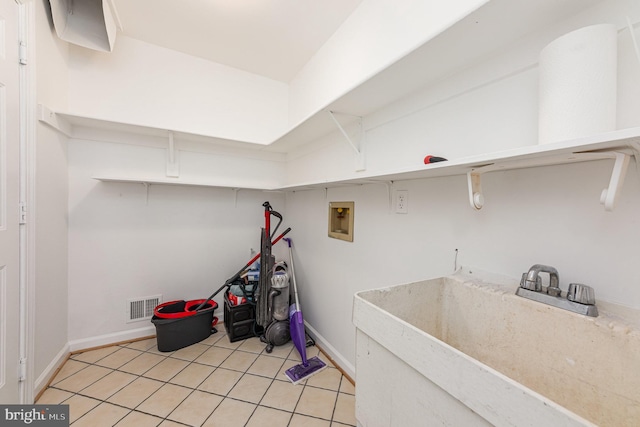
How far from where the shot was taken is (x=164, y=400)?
1613mm

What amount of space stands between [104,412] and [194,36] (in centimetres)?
288

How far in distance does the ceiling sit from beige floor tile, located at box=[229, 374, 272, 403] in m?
2.77

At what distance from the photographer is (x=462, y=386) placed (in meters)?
0.53

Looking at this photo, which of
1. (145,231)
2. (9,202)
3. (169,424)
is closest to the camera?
(9,202)

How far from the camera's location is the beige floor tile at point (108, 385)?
1.65m

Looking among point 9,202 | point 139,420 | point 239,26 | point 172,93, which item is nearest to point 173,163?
point 172,93

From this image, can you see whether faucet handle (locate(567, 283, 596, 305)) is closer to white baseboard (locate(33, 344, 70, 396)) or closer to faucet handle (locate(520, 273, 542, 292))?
faucet handle (locate(520, 273, 542, 292))

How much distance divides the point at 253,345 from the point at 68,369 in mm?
1376

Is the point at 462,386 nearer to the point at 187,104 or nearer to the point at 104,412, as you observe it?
the point at 104,412

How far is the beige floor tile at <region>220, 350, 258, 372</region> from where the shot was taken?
1958 mm

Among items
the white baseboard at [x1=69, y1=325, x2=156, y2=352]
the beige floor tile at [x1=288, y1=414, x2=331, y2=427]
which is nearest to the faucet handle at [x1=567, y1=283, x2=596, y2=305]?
the beige floor tile at [x1=288, y1=414, x2=331, y2=427]

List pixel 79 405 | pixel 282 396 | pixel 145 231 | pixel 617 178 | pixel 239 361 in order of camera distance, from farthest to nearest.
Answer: pixel 145 231, pixel 239 361, pixel 282 396, pixel 79 405, pixel 617 178

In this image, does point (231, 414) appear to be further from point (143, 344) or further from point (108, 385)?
point (143, 344)

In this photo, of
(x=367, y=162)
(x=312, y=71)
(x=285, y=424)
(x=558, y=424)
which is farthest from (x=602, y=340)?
(x=312, y=71)
